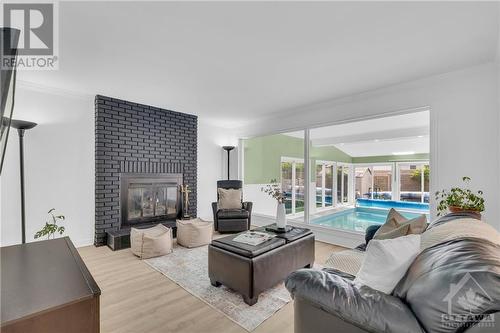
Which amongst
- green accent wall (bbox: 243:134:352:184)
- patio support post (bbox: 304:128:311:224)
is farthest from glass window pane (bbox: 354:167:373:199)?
patio support post (bbox: 304:128:311:224)

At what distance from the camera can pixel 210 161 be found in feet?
18.5

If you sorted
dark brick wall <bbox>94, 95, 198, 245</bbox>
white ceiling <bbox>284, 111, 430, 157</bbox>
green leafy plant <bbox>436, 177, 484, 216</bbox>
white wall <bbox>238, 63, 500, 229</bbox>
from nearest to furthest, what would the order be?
green leafy plant <bbox>436, 177, 484, 216</bbox>, white wall <bbox>238, 63, 500, 229</bbox>, dark brick wall <bbox>94, 95, 198, 245</bbox>, white ceiling <bbox>284, 111, 430, 157</bbox>

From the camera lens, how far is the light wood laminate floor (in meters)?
1.84

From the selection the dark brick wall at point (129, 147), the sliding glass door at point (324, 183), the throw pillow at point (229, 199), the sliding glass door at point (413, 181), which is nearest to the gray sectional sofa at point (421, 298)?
the throw pillow at point (229, 199)

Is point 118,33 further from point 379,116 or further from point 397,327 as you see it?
point 379,116

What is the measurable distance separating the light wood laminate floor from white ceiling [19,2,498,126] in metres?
2.47

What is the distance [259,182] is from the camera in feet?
20.8

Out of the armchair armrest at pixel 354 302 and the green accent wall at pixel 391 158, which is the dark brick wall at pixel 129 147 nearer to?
the armchair armrest at pixel 354 302

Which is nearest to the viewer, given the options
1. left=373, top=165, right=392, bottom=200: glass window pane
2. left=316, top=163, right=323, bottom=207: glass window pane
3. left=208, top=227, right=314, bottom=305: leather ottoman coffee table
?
left=208, top=227, right=314, bottom=305: leather ottoman coffee table

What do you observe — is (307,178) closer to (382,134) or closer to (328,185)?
(382,134)

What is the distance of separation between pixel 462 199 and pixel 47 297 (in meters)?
3.77

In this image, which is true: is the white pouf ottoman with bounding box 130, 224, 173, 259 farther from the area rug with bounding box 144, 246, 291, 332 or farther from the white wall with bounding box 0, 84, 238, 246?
the white wall with bounding box 0, 84, 238, 246

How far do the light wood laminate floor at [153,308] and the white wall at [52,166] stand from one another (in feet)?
3.96

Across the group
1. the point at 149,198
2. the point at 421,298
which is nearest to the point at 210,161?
the point at 149,198
